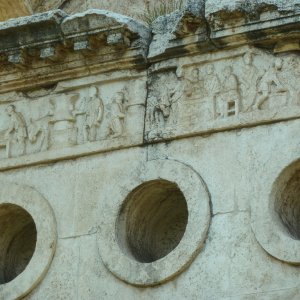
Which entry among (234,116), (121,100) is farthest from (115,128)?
(234,116)

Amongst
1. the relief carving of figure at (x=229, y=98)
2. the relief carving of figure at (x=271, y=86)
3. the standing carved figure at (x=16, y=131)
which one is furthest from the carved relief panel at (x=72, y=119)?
the relief carving of figure at (x=271, y=86)

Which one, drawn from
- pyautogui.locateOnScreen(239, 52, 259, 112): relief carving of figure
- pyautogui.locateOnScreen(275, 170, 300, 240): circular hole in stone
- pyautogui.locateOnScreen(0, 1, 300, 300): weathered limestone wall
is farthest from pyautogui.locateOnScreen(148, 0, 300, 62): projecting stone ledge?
pyautogui.locateOnScreen(275, 170, 300, 240): circular hole in stone

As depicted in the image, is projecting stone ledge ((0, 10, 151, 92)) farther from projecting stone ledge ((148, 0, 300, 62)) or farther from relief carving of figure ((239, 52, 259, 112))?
relief carving of figure ((239, 52, 259, 112))

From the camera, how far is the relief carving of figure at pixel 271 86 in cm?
1293

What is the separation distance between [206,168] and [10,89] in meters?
2.42

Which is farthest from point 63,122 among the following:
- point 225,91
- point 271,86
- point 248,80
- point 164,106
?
point 271,86

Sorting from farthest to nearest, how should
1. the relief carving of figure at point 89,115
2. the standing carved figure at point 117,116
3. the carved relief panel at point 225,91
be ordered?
the relief carving of figure at point 89,115, the standing carved figure at point 117,116, the carved relief panel at point 225,91

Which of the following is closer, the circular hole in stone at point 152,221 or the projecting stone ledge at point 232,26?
the projecting stone ledge at point 232,26

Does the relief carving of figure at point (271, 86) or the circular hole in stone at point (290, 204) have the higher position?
the relief carving of figure at point (271, 86)

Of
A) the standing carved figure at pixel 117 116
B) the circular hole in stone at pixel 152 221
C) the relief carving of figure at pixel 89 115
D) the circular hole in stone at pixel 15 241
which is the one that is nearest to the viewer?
the circular hole in stone at pixel 152 221

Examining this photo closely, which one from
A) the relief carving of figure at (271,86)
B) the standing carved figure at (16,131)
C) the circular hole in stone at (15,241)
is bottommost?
the circular hole in stone at (15,241)

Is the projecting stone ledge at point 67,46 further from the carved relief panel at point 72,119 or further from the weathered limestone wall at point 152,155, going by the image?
the carved relief panel at point 72,119

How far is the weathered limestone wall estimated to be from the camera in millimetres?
12641

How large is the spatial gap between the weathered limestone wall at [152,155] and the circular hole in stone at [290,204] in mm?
20
